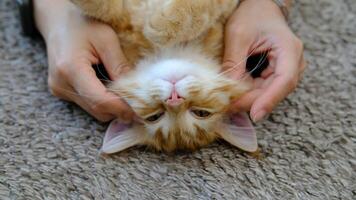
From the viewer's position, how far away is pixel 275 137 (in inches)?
54.9

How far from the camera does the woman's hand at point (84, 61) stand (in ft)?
4.15

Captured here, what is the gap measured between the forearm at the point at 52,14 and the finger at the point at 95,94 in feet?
0.69

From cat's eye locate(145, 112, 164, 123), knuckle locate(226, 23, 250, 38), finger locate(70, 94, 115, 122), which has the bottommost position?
finger locate(70, 94, 115, 122)

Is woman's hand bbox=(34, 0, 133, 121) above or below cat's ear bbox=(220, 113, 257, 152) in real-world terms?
above

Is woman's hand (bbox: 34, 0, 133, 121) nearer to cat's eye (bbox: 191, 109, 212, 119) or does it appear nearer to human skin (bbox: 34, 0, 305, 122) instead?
human skin (bbox: 34, 0, 305, 122)

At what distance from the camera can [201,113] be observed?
4.33 ft

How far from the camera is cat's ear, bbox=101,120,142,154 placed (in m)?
1.31

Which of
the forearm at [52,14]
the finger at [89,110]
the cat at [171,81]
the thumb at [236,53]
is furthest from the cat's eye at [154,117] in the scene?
the forearm at [52,14]

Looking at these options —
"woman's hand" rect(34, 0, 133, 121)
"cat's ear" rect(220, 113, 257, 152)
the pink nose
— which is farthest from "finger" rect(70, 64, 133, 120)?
"cat's ear" rect(220, 113, 257, 152)

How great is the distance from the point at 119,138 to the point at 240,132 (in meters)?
0.33

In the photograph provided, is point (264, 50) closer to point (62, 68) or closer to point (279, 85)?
point (279, 85)

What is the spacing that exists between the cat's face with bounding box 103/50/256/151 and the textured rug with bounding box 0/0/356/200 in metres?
0.05

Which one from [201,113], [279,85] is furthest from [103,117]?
[279,85]

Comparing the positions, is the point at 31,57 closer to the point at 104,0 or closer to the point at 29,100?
the point at 29,100
